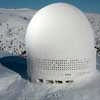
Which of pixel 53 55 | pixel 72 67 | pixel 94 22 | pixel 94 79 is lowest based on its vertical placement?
pixel 94 79

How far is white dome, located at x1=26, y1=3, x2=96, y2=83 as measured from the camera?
12883mm

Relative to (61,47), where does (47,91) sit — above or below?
below

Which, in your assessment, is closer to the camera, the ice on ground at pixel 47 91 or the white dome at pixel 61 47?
the ice on ground at pixel 47 91

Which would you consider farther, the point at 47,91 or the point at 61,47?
the point at 61,47

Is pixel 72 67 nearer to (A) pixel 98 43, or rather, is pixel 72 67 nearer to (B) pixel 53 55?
(B) pixel 53 55

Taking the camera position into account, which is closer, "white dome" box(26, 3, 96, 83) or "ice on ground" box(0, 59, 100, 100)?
"ice on ground" box(0, 59, 100, 100)

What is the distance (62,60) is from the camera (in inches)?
508

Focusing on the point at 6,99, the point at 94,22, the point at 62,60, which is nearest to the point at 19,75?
the point at 6,99

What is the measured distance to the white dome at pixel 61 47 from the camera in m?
12.9

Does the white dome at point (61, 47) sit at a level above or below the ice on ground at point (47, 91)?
above

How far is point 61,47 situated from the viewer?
505 inches

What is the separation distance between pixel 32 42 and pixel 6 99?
418 centimetres

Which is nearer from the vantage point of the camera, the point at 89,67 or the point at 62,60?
the point at 62,60

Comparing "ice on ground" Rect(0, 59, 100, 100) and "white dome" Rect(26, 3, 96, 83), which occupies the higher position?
"white dome" Rect(26, 3, 96, 83)
